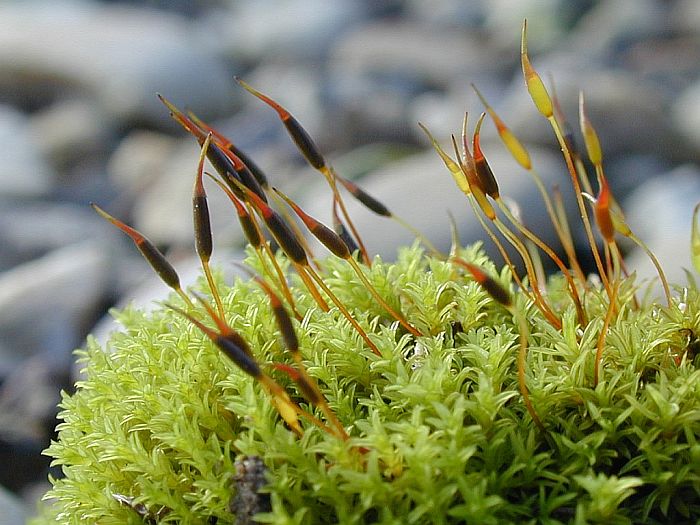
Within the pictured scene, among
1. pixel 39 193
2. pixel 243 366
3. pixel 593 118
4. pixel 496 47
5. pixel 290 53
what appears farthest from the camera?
pixel 290 53

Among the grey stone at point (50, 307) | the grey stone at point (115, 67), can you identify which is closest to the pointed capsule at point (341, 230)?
the grey stone at point (50, 307)

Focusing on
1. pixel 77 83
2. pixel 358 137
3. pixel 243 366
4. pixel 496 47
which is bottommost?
pixel 243 366

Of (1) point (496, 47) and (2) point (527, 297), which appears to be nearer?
(2) point (527, 297)

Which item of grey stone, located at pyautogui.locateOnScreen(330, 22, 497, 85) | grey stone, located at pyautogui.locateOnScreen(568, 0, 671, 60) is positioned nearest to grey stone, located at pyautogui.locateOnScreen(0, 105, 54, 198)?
grey stone, located at pyautogui.locateOnScreen(330, 22, 497, 85)

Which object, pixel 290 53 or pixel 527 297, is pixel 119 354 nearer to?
pixel 527 297

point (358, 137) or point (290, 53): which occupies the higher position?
point (290, 53)

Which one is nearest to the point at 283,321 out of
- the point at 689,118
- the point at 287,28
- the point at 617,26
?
the point at 689,118

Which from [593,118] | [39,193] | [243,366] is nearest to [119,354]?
[243,366]

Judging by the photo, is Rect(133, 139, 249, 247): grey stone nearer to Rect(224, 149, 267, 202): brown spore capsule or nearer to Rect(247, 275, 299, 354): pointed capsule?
Rect(224, 149, 267, 202): brown spore capsule
